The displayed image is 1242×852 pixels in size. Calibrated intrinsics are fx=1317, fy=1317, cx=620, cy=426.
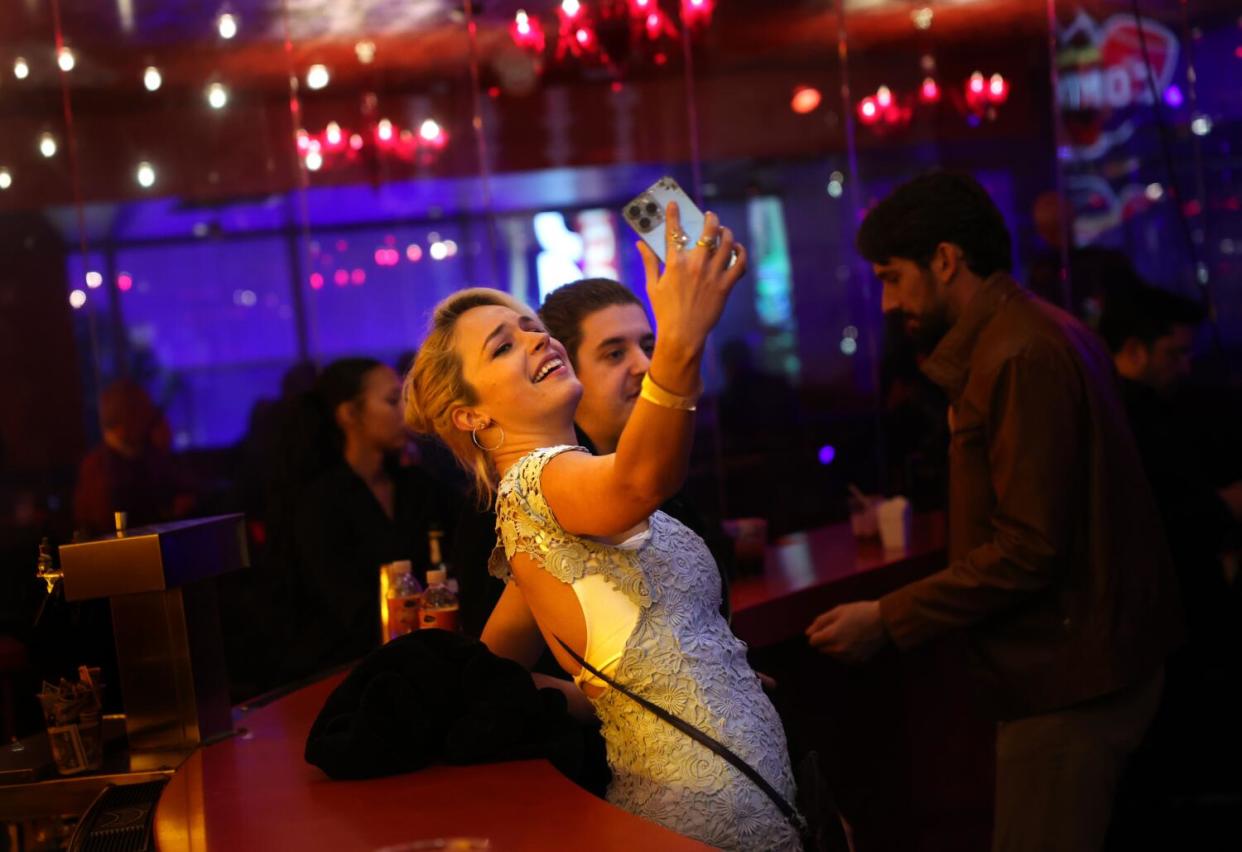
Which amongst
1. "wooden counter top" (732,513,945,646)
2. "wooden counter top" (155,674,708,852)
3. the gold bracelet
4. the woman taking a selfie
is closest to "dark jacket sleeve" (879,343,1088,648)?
"wooden counter top" (732,513,945,646)

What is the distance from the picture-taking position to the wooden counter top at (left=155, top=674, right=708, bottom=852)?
152cm

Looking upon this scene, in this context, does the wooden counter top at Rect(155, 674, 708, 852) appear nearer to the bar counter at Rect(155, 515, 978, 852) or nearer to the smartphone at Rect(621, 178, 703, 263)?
the bar counter at Rect(155, 515, 978, 852)

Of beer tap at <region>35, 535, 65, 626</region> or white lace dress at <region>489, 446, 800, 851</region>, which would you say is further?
beer tap at <region>35, 535, 65, 626</region>

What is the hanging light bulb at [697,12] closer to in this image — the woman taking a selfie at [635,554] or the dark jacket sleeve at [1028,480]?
the dark jacket sleeve at [1028,480]

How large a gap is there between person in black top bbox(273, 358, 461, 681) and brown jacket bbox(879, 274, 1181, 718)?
5.86ft

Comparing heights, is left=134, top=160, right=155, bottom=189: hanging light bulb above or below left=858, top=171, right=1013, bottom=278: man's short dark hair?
above

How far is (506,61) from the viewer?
6527 mm

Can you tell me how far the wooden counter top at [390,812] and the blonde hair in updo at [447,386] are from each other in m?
0.45

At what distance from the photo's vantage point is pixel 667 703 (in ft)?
5.70

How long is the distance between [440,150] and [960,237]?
4.20 metres

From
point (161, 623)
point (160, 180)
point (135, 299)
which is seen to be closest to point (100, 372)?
point (135, 299)

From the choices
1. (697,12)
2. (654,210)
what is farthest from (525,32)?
(654,210)

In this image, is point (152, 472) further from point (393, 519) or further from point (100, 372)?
point (393, 519)

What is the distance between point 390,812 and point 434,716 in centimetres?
20
